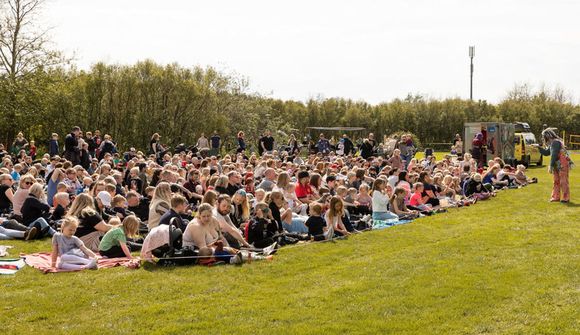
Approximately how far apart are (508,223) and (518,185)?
8.67 m

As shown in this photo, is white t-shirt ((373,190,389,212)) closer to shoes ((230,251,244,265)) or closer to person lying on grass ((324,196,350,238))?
person lying on grass ((324,196,350,238))

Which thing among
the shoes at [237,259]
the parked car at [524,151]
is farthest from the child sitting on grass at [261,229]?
the parked car at [524,151]

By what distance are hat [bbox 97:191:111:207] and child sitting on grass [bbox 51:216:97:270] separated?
3.19 meters

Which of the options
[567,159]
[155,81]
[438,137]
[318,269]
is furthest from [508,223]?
[438,137]

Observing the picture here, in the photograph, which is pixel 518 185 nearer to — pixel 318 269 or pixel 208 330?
pixel 318 269

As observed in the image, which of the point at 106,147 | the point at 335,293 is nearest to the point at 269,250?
the point at 335,293

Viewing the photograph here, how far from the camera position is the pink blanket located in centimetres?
1052

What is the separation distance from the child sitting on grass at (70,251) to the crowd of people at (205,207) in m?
0.02

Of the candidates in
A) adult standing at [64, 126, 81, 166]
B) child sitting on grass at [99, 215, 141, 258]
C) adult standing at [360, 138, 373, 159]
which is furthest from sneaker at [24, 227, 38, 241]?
adult standing at [360, 138, 373, 159]

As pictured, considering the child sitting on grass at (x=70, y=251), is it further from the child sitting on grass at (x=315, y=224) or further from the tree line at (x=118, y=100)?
the tree line at (x=118, y=100)

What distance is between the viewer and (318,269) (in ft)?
34.7

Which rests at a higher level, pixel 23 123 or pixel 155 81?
pixel 155 81

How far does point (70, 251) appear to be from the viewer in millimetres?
10719

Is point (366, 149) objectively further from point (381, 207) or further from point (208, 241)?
point (208, 241)
